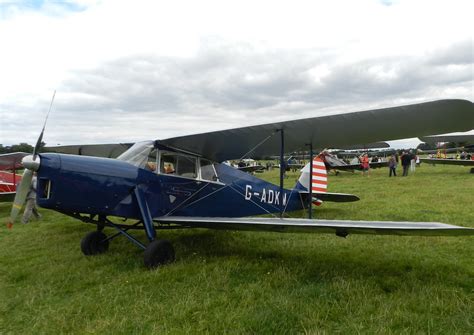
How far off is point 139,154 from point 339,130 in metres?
3.15

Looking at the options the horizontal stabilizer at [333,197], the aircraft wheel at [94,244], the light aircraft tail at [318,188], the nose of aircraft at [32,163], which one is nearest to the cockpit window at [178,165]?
the aircraft wheel at [94,244]

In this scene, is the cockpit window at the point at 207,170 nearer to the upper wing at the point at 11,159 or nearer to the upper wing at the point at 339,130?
the upper wing at the point at 339,130

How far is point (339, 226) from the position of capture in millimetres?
3891

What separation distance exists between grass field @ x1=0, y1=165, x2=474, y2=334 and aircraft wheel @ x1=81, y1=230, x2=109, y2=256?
18 centimetres

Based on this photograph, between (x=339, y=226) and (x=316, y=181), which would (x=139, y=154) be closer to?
(x=339, y=226)

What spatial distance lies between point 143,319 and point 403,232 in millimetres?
2797

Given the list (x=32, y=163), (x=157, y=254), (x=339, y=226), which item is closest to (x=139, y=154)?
(x=32, y=163)

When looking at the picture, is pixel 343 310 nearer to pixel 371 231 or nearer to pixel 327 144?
pixel 371 231

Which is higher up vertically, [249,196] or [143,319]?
[249,196]

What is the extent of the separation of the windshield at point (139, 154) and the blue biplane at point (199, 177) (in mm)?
16

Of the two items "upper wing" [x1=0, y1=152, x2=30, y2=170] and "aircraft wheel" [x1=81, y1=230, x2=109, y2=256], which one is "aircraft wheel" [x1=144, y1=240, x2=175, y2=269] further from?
"upper wing" [x1=0, y1=152, x2=30, y2=170]

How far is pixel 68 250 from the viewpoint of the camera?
611 centimetres

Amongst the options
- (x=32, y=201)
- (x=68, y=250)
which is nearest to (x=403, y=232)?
(x=68, y=250)

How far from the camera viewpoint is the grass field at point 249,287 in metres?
3.14
